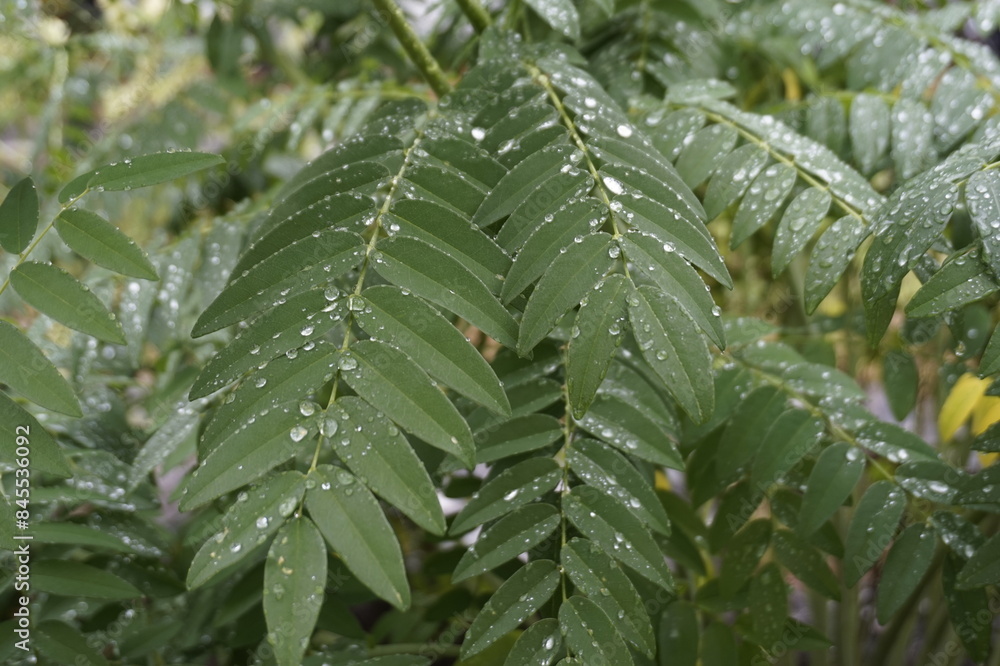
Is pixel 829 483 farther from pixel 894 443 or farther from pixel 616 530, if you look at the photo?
pixel 616 530

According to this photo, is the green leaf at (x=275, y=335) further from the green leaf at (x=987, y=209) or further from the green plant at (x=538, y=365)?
the green leaf at (x=987, y=209)

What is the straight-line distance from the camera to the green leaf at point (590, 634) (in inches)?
20.9

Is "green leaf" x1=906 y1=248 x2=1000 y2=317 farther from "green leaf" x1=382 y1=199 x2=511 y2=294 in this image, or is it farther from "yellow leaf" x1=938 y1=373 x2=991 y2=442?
"yellow leaf" x1=938 y1=373 x2=991 y2=442

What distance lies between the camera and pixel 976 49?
0.97 m

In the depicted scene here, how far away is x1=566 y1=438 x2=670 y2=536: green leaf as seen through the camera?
2.00 ft

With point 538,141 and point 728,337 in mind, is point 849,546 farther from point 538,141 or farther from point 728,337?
point 538,141

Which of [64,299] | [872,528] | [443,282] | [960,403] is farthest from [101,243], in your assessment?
[960,403]

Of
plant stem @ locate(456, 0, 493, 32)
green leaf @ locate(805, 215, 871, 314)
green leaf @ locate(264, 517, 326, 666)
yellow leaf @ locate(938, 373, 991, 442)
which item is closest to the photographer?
green leaf @ locate(264, 517, 326, 666)

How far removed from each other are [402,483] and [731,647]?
0.47 meters

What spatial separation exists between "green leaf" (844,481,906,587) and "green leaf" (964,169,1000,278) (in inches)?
9.6

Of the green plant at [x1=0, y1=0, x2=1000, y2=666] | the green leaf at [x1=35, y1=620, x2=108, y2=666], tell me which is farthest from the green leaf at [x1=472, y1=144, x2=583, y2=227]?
the green leaf at [x1=35, y1=620, x2=108, y2=666]

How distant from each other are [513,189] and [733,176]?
9.8 inches

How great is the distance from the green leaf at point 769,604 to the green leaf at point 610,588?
193 millimetres

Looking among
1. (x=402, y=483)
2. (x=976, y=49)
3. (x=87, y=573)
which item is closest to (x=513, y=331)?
(x=402, y=483)
